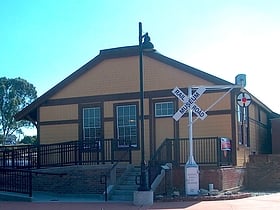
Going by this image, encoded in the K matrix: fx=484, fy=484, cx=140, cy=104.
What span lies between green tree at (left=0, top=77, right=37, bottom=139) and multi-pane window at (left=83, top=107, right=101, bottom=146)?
47.6 m

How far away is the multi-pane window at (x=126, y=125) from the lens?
2231 cm

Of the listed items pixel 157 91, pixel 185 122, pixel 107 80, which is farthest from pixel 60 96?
pixel 185 122

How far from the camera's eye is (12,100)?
71625 mm

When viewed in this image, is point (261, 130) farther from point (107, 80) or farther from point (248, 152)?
point (107, 80)

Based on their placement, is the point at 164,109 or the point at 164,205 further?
the point at 164,109

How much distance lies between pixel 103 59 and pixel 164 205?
396 inches

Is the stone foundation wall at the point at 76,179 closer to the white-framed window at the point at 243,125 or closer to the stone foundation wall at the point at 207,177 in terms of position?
the stone foundation wall at the point at 207,177

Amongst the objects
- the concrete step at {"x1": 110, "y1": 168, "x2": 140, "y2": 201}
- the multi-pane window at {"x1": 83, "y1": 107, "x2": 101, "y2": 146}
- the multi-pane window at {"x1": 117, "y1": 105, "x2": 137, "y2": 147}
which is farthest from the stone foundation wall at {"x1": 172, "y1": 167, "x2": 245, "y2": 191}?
the multi-pane window at {"x1": 83, "y1": 107, "x2": 101, "y2": 146}

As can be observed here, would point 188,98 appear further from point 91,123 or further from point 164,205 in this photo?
point 91,123

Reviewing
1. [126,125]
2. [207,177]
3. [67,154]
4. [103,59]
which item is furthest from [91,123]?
[207,177]

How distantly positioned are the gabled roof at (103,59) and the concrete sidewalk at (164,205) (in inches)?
228

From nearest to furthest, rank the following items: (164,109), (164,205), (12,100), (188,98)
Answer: (164,205)
(188,98)
(164,109)
(12,100)

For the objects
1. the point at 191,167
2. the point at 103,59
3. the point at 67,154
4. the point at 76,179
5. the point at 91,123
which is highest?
the point at 103,59

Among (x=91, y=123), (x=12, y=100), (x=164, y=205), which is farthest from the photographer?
(x=12, y=100)
